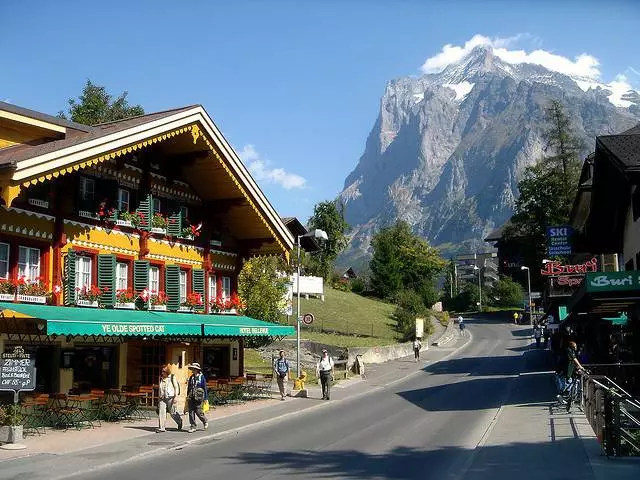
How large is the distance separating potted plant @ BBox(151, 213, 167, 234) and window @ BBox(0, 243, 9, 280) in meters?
6.23

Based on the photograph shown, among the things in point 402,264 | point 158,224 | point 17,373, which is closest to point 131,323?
point 17,373

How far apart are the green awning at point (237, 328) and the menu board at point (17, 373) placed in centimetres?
641

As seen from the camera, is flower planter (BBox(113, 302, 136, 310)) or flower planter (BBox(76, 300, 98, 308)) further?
flower planter (BBox(113, 302, 136, 310))

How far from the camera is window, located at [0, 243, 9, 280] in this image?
1920cm

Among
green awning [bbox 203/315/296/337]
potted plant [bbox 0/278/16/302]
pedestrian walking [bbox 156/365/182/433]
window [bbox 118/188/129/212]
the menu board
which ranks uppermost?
window [bbox 118/188/129/212]

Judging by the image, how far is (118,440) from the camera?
658 inches

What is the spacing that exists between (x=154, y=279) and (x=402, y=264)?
249ft

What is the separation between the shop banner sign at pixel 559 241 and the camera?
1388 inches

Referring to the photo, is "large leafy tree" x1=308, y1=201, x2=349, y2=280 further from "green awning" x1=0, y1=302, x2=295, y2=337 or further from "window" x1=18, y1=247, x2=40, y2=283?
"window" x1=18, y1=247, x2=40, y2=283

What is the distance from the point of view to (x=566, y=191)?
6762cm

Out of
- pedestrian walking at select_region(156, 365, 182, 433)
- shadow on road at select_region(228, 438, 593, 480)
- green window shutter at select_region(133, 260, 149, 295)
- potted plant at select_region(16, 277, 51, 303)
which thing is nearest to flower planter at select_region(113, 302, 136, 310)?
green window shutter at select_region(133, 260, 149, 295)

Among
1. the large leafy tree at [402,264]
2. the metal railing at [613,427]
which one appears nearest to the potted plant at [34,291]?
the metal railing at [613,427]

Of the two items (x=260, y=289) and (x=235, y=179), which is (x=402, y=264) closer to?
(x=260, y=289)

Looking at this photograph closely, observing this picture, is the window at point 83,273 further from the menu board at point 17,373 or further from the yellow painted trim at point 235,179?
the yellow painted trim at point 235,179
